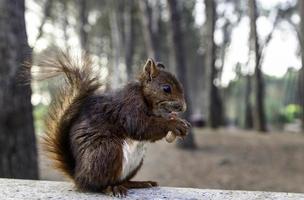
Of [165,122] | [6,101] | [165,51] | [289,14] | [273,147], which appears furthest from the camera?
[165,51]

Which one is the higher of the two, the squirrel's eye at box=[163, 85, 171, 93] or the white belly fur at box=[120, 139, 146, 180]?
the squirrel's eye at box=[163, 85, 171, 93]

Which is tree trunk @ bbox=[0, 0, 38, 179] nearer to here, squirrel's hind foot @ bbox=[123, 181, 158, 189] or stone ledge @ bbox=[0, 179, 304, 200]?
stone ledge @ bbox=[0, 179, 304, 200]

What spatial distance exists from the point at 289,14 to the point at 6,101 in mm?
23060

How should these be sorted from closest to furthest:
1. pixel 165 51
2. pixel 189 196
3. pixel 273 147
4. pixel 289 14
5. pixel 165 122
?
1. pixel 165 122
2. pixel 189 196
3. pixel 273 147
4. pixel 289 14
5. pixel 165 51

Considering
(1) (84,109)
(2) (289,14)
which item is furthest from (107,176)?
(2) (289,14)

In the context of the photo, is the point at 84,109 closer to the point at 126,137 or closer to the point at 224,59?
the point at 126,137

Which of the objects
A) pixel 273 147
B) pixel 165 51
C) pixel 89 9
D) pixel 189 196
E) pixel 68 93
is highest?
pixel 89 9

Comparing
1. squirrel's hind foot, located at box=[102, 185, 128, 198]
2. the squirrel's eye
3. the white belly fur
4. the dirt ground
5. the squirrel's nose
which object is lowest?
the dirt ground

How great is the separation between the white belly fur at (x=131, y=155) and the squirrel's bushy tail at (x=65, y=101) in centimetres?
38

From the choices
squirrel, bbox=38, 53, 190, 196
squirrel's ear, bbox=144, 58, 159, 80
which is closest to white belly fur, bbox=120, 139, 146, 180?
squirrel, bbox=38, 53, 190, 196

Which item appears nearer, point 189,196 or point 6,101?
point 189,196

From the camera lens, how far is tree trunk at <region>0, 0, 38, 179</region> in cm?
558

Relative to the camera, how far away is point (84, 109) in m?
3.21

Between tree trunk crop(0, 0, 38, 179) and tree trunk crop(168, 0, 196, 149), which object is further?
tree trunk crop(168, 0, 196, 149)
